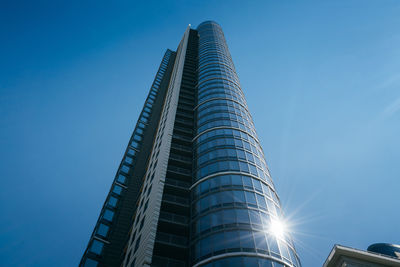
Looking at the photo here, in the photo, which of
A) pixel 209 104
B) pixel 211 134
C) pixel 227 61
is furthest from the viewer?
pixel 227 61

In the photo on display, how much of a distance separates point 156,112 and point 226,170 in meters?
36.8

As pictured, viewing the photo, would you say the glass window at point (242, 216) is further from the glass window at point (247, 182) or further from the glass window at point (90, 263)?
the glass window at point (90, 263)

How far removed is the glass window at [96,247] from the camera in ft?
102

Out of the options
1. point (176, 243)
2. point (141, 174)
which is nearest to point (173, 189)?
point (176, 243)

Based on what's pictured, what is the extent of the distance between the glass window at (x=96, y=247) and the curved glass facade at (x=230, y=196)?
1257cm

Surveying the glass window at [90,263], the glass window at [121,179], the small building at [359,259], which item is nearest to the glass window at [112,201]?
Answer: the glass window at [121,179]

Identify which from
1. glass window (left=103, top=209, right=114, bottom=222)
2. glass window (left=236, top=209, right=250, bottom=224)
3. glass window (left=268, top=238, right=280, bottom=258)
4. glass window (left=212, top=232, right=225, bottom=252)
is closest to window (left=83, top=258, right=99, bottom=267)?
glass window (left=103, top=209, right=114, bottom=222)

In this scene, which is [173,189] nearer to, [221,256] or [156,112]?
[221,256]

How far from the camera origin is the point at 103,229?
112 feet

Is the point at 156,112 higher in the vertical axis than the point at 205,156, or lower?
higher

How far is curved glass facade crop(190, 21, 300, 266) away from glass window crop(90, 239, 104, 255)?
41.2 ft

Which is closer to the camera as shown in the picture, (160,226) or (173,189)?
(160,226)

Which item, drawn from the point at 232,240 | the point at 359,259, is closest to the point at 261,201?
the point at 232,240

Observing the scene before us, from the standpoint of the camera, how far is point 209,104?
4203 cm
